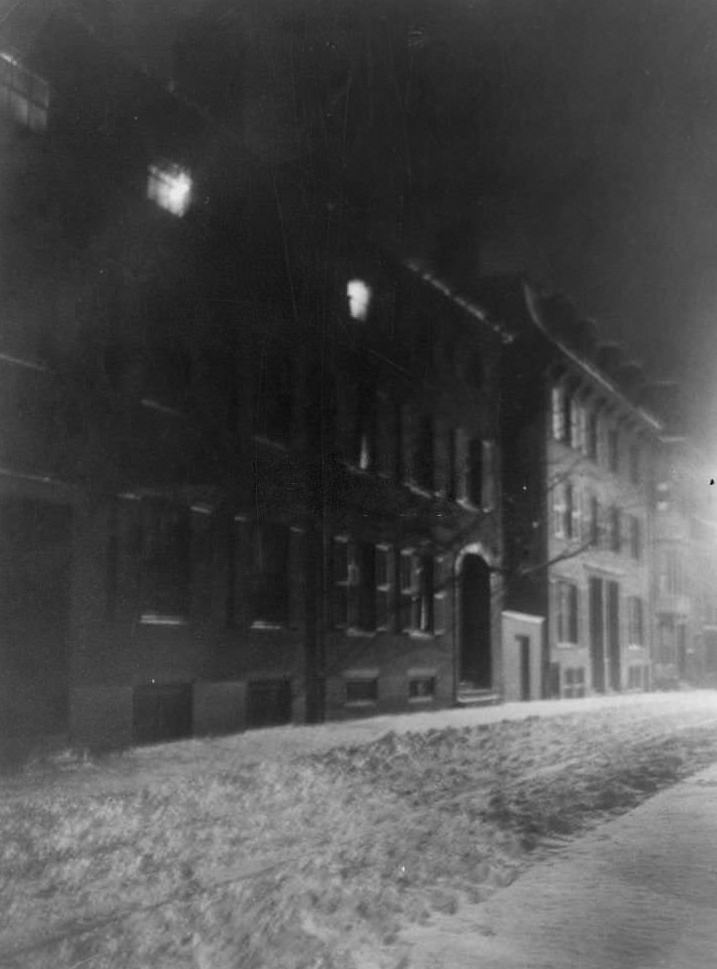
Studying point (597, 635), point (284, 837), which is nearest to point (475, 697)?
point (597, 635)

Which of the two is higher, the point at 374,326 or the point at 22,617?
the point at 374,326

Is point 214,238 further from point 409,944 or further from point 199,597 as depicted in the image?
point 409,944

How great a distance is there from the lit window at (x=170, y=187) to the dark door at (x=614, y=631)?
62.0 ft

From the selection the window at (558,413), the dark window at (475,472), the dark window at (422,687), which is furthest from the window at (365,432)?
the window at (558,413)

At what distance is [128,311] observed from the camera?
1625 centimetres

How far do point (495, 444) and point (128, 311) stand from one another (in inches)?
484

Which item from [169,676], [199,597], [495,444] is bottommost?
[169,676]

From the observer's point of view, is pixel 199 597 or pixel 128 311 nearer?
pixel 128 311

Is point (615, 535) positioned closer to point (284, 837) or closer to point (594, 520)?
point (594, 520)

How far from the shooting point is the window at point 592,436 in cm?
2900

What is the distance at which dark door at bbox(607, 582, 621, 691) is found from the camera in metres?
32.5

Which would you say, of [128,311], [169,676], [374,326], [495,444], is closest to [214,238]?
[128,311]

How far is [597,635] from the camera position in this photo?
33.2m

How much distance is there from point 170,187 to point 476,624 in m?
14.8
